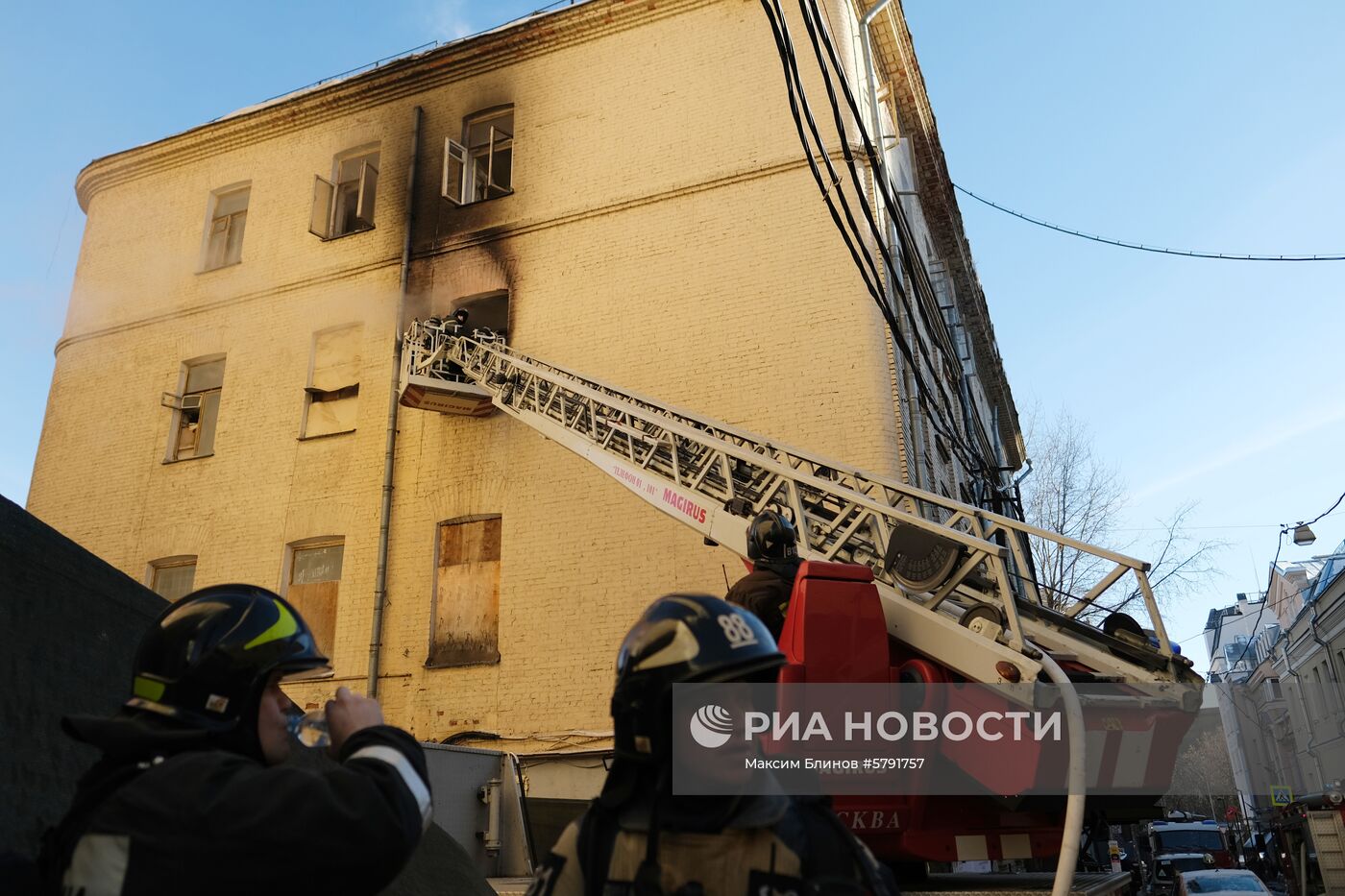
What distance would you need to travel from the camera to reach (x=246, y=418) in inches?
539

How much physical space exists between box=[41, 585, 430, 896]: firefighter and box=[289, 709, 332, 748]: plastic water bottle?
4 cm

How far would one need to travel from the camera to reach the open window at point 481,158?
13.7 m

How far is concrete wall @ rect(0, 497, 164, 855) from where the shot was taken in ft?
9.71

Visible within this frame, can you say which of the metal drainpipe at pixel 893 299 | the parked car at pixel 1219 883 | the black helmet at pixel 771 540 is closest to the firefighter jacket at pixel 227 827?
the black helmet at pixel 771 540

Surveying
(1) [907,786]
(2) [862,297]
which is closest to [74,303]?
(2) [862,297]

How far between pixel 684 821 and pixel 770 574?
372 centimetres

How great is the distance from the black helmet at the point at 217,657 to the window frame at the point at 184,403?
13.1m

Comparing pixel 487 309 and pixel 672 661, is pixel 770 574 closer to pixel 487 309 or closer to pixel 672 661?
pixel 672 661

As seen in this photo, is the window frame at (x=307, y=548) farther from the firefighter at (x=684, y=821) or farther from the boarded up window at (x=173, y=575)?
the firefighter at (x=684, y=821)

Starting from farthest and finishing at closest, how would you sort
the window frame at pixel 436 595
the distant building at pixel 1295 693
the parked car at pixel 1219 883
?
1. the distant building at pixel 1295 693
2. the parked car at pixel 1219 883
3. the window frame at pixel 436 595

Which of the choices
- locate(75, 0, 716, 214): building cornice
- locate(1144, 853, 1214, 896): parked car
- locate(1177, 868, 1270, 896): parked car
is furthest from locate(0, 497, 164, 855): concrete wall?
locate(1144, 853, 1214, 896): parked car

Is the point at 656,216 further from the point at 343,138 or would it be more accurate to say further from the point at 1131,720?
the point at 1131,720

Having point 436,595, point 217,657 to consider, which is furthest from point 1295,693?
point 217,657

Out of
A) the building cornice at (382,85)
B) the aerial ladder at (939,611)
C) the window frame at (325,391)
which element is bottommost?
the aerial ladder at (939,611)
